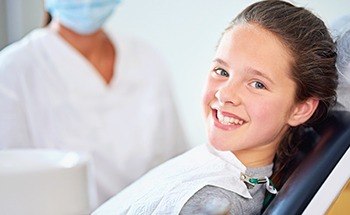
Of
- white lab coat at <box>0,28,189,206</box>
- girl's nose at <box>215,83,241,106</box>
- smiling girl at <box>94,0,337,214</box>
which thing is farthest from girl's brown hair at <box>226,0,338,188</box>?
white lab coat at <box>0,28,189,206</box>

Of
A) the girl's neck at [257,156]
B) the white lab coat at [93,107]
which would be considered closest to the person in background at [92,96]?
the white lab coat at [93,107]

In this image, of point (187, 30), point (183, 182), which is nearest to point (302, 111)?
point (183, 182)

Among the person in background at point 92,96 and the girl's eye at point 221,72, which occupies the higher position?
the girl's eye at point 221,72

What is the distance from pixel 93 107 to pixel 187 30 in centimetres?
39

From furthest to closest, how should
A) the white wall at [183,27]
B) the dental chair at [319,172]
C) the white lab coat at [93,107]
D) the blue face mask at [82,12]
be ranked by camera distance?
the blue face mask at [82,12] → the white lab coat at [93,107] → the white wall at [183,27] → the dental chair at [319,172]

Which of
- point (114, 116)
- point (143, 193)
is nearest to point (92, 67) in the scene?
point (114, 116)

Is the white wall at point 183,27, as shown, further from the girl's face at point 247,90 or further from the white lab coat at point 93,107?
the girl's face at point 247,90

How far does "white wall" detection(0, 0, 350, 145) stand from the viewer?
4.37ft

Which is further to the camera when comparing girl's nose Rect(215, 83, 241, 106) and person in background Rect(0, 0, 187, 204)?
person in background Rect(0, 0, 187, 204)

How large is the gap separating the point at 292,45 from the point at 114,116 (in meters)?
0.90

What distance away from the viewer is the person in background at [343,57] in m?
1.01

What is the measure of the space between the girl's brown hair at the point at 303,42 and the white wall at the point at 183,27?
0.34 feet

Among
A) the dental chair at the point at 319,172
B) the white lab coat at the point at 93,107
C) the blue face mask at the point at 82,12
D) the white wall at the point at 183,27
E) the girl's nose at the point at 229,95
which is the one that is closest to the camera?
the dental chair at the point at 319,172

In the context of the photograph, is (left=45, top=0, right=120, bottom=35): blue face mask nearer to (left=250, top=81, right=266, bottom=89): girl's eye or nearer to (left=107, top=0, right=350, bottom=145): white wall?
(left=107, top=0, right=350, bottom=145): white wall
